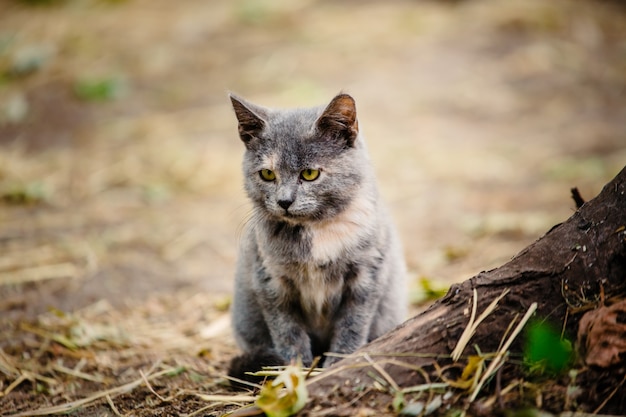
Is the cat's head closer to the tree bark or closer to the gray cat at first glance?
the gray cat

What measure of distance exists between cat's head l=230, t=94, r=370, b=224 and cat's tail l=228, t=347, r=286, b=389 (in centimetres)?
62

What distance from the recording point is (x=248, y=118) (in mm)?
2871

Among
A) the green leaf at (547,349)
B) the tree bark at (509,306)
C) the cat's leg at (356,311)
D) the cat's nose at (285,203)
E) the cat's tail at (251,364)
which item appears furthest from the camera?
the cat's leg at (356,311)

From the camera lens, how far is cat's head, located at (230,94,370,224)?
106 inches

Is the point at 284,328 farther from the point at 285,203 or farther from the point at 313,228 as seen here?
the point at 285,203

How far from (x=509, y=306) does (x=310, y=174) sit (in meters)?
1.14

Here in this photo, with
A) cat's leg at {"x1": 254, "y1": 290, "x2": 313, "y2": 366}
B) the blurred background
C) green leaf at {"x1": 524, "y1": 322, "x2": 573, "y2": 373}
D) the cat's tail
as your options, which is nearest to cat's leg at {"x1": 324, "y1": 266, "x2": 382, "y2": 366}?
cat's leg at {"x1": 254, "y1": 290, "x2": 313, "y2": 366}

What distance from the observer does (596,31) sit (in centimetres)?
835

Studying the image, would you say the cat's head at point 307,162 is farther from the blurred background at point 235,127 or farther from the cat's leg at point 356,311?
the blurred background at point 235,127

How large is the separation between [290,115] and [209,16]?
22.8 ft

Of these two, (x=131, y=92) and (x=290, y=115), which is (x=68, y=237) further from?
(x=131, y=92)

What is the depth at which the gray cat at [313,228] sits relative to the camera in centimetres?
272

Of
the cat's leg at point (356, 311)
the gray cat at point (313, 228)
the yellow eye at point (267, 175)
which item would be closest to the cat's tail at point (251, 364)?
the gray cat at point (313, 228)

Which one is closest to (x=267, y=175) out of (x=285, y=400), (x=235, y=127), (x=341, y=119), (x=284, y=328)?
(x=341, y=119)
